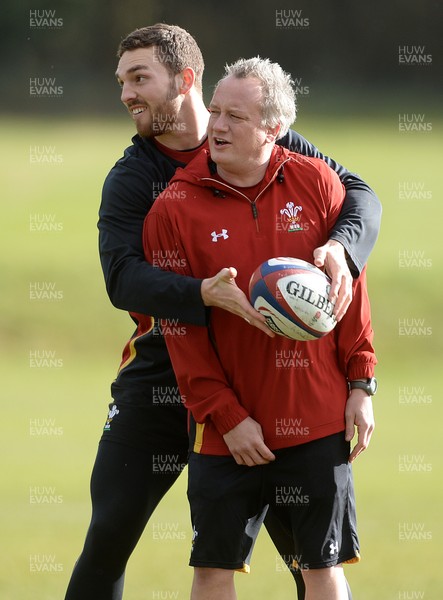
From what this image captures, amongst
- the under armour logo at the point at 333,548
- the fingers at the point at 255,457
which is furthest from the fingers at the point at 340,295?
the under armour logo at the point at 333,548

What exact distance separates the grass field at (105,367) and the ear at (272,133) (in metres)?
2.52

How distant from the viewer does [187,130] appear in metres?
4.30

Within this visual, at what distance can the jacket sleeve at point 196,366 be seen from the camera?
3699 mm

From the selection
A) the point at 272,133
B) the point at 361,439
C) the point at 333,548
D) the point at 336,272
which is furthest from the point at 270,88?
the point at 333,548

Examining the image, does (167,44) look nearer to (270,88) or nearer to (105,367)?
(270,88)

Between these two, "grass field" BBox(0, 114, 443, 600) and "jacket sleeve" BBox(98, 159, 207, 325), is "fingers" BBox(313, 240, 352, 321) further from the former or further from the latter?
"grass field" BBox(0, 114, 443, 600)

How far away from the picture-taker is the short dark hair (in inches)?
170

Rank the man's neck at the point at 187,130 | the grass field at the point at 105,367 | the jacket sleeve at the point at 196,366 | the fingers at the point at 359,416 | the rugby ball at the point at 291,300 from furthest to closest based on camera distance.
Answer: the grass field at the point at 105,367
the man's neck at the point at 187,130
the fingers at the point at 359,416
the jacket sleeve at the point at 196,366
the rugby ball at the point at 291,300

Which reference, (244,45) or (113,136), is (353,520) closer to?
(113,136)

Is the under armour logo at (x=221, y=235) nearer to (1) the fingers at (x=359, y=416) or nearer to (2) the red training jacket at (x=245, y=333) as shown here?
(2) the red training jacket at (x=245, y=333)

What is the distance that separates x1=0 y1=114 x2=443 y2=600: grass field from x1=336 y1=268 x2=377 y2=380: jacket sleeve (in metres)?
1.93

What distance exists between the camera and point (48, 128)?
24719 mm

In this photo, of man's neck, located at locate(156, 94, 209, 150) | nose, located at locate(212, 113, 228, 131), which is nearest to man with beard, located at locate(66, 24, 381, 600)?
man's neck, located at locate(156, 94, 209, 150)

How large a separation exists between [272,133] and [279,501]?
123 cm
